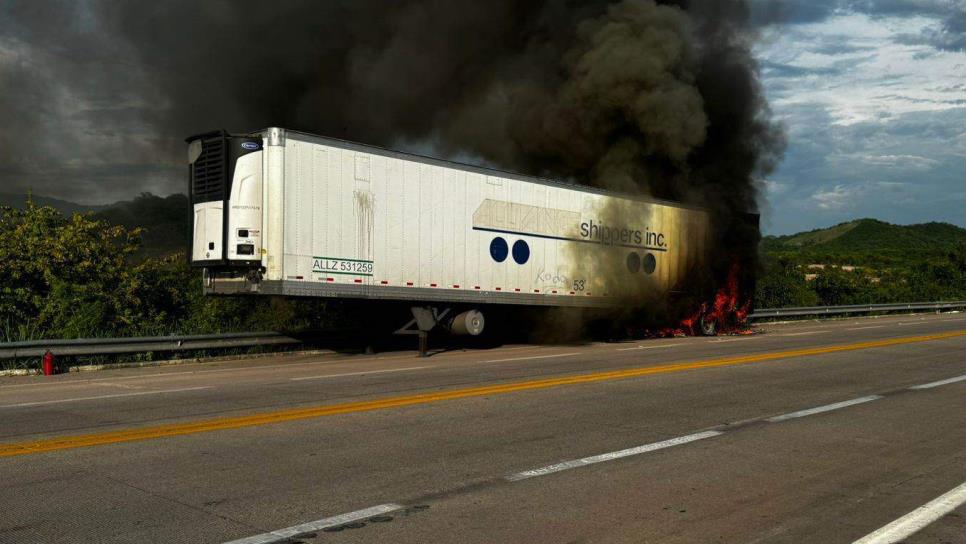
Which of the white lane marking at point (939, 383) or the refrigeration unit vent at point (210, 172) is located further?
the refrigeration unit vent at point (210, 172)

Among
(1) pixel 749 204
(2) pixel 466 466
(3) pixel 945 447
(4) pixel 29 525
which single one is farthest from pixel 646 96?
(4) pixel 29 525

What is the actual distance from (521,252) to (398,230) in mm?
3269

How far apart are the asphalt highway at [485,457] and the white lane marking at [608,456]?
2cm

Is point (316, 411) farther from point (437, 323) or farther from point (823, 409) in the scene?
point (437, 323)

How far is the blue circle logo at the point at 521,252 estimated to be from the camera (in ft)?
57.7

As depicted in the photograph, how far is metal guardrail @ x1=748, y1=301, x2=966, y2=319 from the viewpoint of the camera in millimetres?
30819

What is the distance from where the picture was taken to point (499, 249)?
17.2 m

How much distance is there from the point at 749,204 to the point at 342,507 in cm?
2219

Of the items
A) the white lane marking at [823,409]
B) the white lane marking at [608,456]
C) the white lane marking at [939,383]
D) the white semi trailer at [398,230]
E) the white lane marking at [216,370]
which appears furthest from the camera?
the white semi trailer at [398,230]

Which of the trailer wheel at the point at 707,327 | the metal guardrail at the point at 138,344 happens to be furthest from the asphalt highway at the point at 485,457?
the trailer wheel at the point at 707,327

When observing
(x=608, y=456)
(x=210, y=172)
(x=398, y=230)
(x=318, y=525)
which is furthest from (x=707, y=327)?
(x=318, y=525)

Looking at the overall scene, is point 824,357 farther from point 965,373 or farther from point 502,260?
point 502,260

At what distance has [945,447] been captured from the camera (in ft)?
24.9

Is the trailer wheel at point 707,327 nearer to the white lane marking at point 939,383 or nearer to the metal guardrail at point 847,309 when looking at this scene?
the metal guardrail at point 847,309
